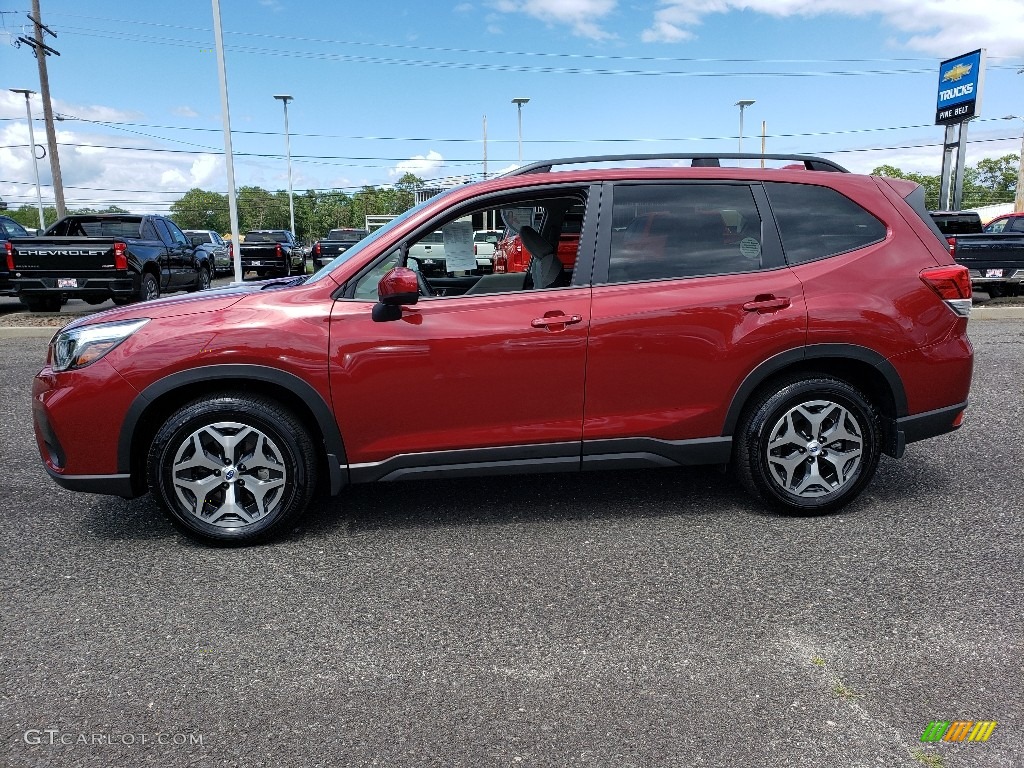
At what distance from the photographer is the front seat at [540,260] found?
4.08 meters

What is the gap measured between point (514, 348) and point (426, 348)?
1.40 ft

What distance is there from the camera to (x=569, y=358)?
12.4 ft

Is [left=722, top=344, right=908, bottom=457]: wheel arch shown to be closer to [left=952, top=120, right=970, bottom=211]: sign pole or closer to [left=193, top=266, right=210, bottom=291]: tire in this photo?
[left=193, top=266, right=210, bottom=291]: tire

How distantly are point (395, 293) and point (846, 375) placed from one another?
247 centimetres

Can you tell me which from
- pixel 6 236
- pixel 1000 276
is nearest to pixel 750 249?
pixel 1000 276

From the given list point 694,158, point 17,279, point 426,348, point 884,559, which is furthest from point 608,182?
point 17,279

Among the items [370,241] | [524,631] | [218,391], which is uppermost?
[370,241]

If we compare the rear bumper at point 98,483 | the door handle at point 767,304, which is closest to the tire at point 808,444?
the door handle at point 767,304

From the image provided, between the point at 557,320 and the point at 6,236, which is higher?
the point at 6,236

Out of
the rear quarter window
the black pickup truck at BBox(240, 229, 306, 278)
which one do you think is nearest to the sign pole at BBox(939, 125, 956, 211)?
the black pickup truck at BBox(240, 229, 306, 278)

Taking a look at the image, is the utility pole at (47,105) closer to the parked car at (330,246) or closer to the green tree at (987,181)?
the parked car at (330,246)

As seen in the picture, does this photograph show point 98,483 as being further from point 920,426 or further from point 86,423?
point 920,426

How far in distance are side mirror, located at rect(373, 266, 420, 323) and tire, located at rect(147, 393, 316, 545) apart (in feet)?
2.26

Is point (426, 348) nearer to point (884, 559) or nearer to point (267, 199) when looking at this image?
point (884, 559)
